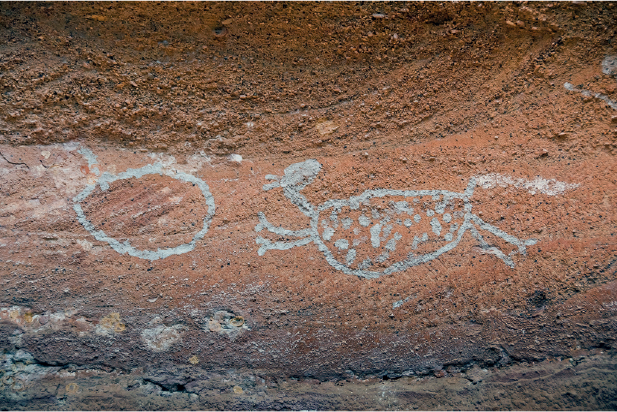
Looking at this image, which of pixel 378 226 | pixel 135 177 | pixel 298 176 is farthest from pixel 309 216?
pixel 135 177

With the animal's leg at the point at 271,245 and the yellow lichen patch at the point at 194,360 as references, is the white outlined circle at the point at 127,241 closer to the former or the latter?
the animal's leg at the point at 271,245

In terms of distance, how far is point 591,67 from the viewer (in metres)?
1.83

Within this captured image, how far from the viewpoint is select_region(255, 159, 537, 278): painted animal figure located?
1.99 meters

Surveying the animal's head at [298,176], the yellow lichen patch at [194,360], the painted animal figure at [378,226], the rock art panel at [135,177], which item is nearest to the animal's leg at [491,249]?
the painted animal figure at [378,226]

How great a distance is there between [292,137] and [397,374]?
1353 millimetres

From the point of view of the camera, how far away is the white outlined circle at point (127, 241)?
77.0 inches

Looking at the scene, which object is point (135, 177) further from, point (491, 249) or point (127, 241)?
point (491, 249)

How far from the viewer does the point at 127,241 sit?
197cm

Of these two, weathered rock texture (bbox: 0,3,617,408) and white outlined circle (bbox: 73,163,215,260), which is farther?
white outlined circle (bbox: 73,163,215,260)

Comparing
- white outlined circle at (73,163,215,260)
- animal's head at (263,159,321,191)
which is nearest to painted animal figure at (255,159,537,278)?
animal's head at (263,159,321,191)

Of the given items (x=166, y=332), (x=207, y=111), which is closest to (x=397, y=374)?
(x=166, y=332)

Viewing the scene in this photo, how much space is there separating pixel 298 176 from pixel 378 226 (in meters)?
0.50

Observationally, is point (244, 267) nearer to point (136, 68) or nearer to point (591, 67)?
point (136, 68)

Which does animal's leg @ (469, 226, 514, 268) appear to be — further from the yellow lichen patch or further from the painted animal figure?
the yellow lichen patch
